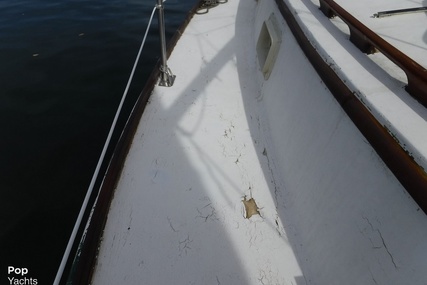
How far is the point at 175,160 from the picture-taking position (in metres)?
2.60

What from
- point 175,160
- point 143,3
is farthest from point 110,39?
point 175,160

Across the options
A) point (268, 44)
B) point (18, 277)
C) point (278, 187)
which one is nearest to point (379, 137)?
point (278, 187)

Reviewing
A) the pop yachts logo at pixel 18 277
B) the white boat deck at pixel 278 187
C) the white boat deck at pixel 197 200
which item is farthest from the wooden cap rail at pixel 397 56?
the pop yachts logo at pixel 18 277

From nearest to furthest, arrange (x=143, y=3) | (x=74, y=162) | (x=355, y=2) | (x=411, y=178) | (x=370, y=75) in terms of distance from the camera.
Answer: (x=411, y=178), (x=370, y=75), (x=355, y=2), (x=74, y=162), (x=143, y=3)

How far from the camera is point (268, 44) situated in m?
3.79

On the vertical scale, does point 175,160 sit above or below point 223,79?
below

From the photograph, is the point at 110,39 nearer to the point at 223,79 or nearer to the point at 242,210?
the point at 223,79

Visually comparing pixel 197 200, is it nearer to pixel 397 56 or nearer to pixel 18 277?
pixel 397 56

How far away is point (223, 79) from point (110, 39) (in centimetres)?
449

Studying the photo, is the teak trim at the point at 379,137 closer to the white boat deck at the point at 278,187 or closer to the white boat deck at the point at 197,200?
the white boat deck at the point at 278,187

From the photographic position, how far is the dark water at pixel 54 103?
3229mm

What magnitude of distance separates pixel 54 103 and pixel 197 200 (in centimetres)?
380

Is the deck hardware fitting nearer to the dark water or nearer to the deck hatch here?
the deck hatch

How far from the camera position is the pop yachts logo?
9.16 feet
